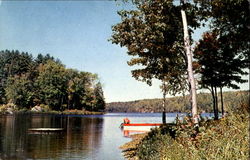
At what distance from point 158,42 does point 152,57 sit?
5.38 ft

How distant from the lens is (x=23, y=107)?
104375 millimetres

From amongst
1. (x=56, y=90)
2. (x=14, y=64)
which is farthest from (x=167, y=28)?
(x=14, y=64)

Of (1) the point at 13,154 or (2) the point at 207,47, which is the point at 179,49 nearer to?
(1) the point at 13,154

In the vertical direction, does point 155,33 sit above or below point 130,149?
above

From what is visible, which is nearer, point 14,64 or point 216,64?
point 216,64

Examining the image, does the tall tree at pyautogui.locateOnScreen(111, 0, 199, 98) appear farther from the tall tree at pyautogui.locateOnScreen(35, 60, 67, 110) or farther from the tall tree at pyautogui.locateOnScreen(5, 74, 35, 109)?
the tall tree at pyautogui.locateOnScreen(5, 74, 35, 109)

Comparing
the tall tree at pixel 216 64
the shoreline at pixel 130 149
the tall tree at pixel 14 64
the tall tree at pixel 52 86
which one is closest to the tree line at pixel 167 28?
the shoreline at pixel 130 149

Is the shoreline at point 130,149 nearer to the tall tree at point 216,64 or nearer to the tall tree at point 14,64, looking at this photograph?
the tall tree at point 216,64

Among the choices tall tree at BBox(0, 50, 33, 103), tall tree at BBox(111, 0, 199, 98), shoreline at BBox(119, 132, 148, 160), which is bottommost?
shoreline at BBox(119, 132, 148, 160)

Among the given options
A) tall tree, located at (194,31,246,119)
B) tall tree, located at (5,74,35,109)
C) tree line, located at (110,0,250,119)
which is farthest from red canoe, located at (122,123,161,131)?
tall tree, located at (5,74,35,109)

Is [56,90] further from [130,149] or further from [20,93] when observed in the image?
[130,149]

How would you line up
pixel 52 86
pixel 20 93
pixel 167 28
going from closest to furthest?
1. pixel 167 28
2. pixel 20 93
3. pixel 52 86

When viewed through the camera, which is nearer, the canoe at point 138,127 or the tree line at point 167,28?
the tree line at point 167,28

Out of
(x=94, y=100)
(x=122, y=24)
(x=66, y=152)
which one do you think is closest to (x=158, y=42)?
(x=122, y=24)
